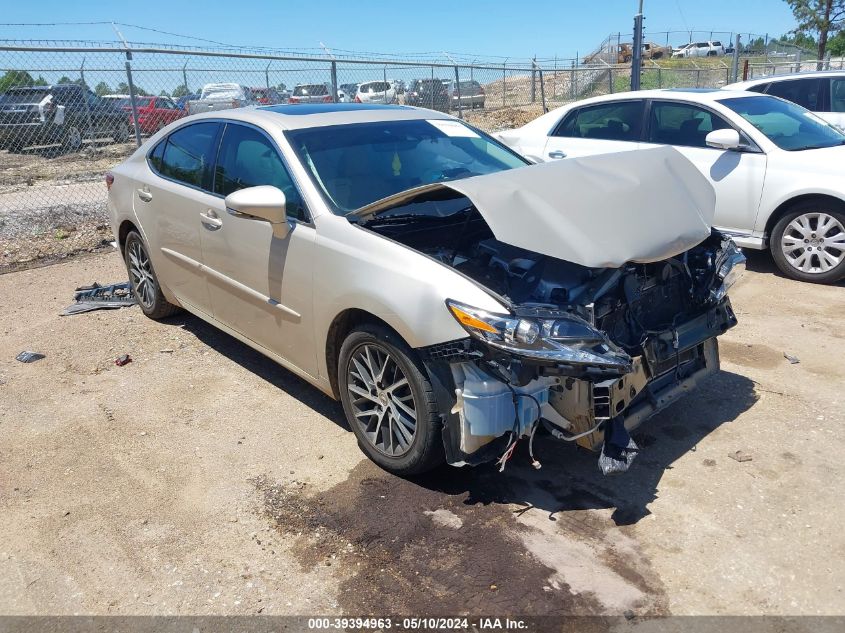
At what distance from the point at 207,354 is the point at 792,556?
404cm

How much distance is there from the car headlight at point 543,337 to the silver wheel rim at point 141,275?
354 cm

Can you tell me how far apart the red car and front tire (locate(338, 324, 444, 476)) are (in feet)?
32.6

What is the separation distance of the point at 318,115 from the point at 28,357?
9.63ft

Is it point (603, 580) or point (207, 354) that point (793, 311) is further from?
point (207, 354)

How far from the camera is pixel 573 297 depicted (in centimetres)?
332

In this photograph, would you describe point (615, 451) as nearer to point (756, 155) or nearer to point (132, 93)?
point (756, 155)

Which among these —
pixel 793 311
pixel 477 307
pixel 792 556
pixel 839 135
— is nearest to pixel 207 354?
pixel 477 307

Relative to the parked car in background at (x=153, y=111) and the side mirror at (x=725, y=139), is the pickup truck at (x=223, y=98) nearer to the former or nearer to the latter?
the parked car in background at (x=153, y=111)

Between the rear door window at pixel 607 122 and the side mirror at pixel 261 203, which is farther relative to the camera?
the rear door window at pixel 607 122

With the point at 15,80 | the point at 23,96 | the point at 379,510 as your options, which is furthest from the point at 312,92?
the point at 379,510

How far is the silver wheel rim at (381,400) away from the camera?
11.3 feet

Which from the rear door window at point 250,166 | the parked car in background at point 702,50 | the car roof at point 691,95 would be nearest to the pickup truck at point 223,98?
the car roof at point 691,95

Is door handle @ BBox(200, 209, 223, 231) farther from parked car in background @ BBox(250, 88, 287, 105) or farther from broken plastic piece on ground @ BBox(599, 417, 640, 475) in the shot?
parked car in background @ BBox(250, 88, 287, 105)

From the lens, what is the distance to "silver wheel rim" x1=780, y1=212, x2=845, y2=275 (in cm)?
629
